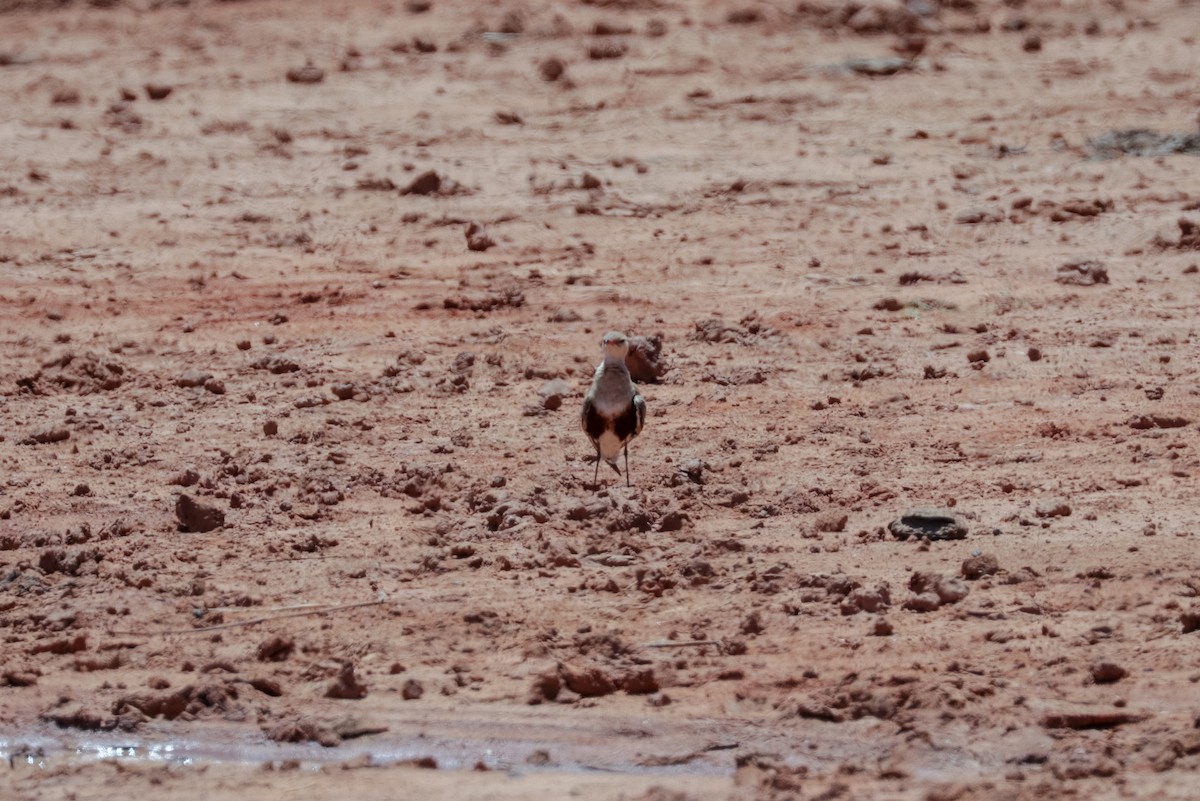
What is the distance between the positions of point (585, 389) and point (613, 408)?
146 centimetres

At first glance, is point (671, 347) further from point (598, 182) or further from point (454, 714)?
point (454, 714)

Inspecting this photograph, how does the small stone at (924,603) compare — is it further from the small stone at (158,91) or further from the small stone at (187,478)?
the small stone at (158,91)

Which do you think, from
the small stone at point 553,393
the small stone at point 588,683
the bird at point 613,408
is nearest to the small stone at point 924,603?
the small stone at point 588,683

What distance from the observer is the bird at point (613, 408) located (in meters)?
8.59

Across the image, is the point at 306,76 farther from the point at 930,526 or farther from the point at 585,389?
the point at 930,526

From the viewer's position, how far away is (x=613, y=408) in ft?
28.2

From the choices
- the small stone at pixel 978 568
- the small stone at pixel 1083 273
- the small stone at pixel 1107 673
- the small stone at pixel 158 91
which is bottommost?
the small stone at pixel 1107 673

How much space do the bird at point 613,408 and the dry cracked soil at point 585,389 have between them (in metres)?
0.25

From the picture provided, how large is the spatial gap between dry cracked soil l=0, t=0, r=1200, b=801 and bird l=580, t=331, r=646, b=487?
25 centimetres

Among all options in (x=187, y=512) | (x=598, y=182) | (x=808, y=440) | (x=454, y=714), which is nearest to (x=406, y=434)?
(x=187, y=512)

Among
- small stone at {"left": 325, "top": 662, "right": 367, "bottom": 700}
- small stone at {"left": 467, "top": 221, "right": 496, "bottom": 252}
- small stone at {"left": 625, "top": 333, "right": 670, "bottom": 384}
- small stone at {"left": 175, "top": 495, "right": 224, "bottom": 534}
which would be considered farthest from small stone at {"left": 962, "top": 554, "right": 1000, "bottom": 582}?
small stone at {"left": 467, "top": 221, "right": 496, "bottom": 252}

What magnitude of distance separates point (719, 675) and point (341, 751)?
4.78 ft

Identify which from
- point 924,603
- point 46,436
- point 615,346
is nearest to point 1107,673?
point 924,603

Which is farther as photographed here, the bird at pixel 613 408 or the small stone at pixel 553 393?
the small stone at pixel 553 393
